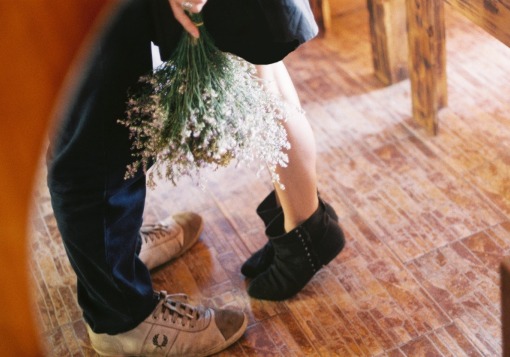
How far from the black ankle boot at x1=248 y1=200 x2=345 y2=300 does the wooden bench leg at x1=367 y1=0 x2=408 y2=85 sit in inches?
31.4

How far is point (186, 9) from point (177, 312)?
0.72 m

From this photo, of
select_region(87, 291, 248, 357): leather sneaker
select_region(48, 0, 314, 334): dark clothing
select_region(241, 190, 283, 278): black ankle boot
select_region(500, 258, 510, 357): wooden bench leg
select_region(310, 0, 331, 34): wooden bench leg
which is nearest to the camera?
select_region(500, 258, 510, 357): wooden bench leg

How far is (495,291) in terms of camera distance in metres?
1.44

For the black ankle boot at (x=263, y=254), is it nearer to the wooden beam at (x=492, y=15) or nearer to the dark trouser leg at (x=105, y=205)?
the dark trouser leg at (x=105, y=205)

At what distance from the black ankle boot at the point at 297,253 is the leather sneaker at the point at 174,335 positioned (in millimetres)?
113

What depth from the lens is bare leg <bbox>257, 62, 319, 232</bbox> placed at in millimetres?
1301

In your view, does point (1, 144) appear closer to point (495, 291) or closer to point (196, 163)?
point (196, 163)

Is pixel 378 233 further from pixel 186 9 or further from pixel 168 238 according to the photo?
pixel 186 9

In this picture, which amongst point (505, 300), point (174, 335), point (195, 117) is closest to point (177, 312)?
point (174, 335)

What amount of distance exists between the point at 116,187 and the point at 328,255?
19.9 inches

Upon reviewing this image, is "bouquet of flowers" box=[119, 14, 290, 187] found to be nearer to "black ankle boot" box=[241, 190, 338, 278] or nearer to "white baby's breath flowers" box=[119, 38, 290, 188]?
"white baby's breath flowers" box=[119, 38, 290, 188]

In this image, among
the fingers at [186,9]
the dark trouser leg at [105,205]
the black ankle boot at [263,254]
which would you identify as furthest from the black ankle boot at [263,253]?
the fingers at [186,9]

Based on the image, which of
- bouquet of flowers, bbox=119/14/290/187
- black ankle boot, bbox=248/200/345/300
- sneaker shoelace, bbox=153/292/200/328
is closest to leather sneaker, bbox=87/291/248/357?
sneaker shoelace, bbox=153/292/200/328

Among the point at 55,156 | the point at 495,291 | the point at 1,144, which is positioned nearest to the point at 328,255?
the point at 495,291
